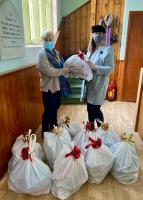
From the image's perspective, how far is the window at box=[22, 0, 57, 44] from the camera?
260 cm

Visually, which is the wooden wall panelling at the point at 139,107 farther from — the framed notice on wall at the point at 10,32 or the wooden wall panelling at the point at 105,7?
the wooden wall panelling at the point at 105,7

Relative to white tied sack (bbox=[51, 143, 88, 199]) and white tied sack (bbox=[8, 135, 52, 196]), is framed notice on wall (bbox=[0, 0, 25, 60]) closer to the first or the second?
white tied sack (bbox=[8, 135, 52, 196])

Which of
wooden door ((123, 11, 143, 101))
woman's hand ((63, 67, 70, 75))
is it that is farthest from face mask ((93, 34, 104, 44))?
wooden door ((123, 11, 143, 101))

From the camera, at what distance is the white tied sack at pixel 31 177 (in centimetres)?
143

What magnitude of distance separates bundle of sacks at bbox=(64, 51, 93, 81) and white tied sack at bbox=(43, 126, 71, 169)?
0.71 metres

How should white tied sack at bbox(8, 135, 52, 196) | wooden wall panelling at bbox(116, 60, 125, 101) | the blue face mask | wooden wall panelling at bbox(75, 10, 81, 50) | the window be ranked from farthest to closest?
wooden wall panelling at bbox(75, 10, 81, 50) → wooden wall panelling at bbox(116, 60, 125, 101) → the window → the blue face mask → white tied sack at bbox(8, 135, 52, 196)

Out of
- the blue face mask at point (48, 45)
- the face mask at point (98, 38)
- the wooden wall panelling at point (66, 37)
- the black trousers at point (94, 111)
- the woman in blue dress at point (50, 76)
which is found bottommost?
the black trousers at point (94, 111)

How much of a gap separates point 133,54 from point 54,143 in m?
→ 2.95

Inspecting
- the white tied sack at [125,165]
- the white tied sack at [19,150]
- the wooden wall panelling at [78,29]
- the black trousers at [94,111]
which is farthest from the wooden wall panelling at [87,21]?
the white tied sack at [19,150]

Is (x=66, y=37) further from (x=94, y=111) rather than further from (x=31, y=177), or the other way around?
(x=31, y=177)

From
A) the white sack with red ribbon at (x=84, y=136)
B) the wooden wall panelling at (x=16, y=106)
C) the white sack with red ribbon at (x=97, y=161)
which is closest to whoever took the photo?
the white sack with red ribbon at (x=97, y=161)

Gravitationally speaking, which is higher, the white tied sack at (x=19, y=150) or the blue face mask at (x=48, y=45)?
the blue face mask at (x=48, y=45)

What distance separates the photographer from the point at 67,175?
1.43m

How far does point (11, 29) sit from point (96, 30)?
3.05 ft
